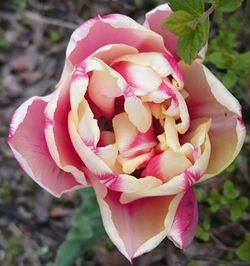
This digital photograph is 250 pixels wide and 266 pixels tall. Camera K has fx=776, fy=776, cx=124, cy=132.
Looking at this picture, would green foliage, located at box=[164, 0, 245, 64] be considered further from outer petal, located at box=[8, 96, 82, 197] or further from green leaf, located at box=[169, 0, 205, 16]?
outer petal, located at box=[8, 96, 82, 197]

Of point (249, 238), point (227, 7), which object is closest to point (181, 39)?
point (227, 7)

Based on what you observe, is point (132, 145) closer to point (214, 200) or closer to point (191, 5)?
point (191, 5)

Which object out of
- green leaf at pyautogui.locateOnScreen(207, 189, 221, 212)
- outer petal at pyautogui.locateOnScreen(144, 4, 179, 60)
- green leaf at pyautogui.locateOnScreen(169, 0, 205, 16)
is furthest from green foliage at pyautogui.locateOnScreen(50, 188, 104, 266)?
green leaf at pyautogui.locateOnScreen(169, 0, 205, 16)

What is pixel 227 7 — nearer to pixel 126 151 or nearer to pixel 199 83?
pixel 199 83

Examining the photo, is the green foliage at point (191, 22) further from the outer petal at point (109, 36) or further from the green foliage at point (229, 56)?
the green foliage at point (229, 56)

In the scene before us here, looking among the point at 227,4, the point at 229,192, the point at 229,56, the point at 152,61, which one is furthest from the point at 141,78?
the point at 229,192

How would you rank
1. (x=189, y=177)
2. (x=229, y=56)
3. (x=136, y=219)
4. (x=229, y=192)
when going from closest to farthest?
(x=189, y=177) → (x=136, y=219) → (x=229, y=56) → (x=229, y=192)
